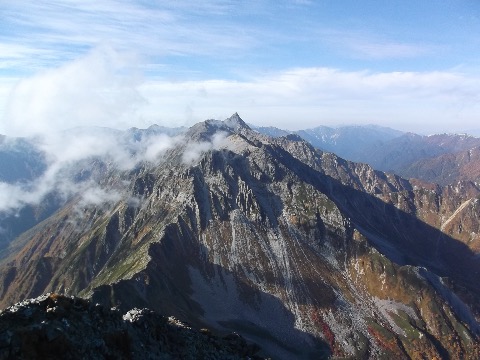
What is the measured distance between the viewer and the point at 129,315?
65375 mm

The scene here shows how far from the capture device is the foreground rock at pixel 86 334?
43.3 meters

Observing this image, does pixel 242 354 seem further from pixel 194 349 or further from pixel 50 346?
pixel 50 346

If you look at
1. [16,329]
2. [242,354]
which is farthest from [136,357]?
[242,354]

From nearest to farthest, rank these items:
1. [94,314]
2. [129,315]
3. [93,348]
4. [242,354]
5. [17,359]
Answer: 1. [17,359]
2. [93,348]
3. [94,314]
4. [129,315]
5. [242,354]

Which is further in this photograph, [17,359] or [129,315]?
[129,315]

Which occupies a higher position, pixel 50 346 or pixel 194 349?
pixel 50 346

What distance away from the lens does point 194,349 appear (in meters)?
68.2

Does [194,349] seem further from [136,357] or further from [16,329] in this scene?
[16,329]

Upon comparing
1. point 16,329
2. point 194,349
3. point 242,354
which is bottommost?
point 242,354

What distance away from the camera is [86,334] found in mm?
49656

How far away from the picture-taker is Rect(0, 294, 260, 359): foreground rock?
43344mm

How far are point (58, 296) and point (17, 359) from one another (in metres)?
10.0

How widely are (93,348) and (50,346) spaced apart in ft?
18.9

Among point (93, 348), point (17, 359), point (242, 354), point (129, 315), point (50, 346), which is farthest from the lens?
point (242, 354)
